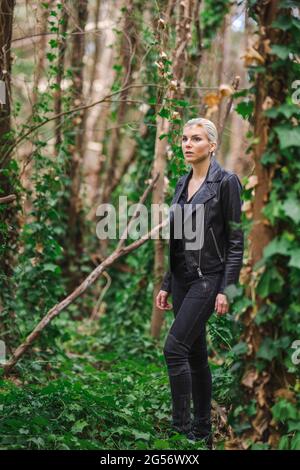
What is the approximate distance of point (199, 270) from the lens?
4.01m

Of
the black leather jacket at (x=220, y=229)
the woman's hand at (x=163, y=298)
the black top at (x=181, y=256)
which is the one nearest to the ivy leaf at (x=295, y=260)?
the black leather jacket at (x=220, y=229)

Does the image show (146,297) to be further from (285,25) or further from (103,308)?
(285,25)

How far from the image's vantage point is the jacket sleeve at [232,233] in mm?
3911

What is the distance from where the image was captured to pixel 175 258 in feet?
13.9

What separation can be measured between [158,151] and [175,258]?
120 inches

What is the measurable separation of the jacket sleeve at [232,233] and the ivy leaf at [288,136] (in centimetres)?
84

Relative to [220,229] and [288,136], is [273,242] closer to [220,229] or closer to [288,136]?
[288,136]

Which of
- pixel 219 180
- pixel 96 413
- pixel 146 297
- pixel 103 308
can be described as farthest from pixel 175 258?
pixel 103 308

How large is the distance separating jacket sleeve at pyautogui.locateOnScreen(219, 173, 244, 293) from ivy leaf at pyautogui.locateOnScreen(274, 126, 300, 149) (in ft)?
2.74

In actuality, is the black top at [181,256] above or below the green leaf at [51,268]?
above

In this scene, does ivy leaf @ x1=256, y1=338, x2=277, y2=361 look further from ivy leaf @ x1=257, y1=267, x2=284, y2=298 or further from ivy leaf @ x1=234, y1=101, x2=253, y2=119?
ivy leaf @ x1=234, y1=101, x2=253, y2=119

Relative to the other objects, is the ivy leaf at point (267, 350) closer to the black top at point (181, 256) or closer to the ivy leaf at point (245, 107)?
the black top at point (181, 256)

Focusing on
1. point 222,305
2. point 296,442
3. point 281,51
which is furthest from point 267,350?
point 281,51

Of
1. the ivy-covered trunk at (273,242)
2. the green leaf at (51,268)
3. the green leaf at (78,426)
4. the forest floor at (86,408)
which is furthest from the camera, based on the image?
the green leaf at (51,268)
